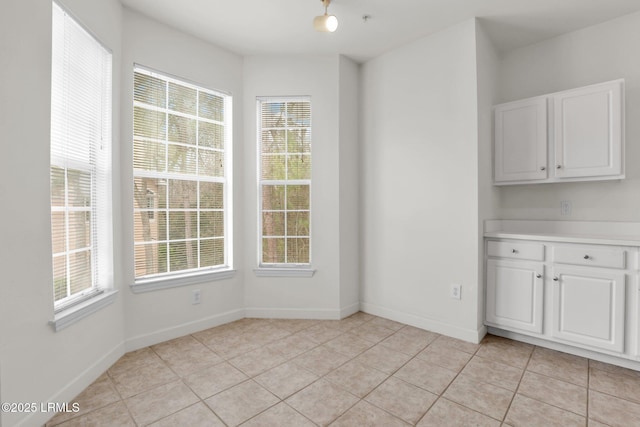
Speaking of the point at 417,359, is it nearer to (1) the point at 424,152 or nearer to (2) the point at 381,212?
(2) the point at 381,212

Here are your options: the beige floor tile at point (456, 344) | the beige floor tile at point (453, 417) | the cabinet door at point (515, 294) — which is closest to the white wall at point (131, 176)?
the beige floor tile at point (456, 344)

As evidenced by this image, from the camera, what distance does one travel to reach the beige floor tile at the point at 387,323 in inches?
118

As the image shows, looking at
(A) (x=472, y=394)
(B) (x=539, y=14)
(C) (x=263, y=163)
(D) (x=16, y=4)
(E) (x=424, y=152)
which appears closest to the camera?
(D) (x=16, y=4)

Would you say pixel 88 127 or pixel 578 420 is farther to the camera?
pixel 88 127

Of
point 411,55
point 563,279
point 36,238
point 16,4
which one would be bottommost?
point 563,279

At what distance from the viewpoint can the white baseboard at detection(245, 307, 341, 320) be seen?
10.6ft

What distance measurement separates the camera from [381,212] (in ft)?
10.8

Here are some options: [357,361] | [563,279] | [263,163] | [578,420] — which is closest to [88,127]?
[263,163]

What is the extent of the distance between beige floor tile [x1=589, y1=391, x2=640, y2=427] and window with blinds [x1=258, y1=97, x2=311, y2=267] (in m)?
2.40

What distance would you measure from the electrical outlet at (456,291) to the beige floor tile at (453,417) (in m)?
1.11

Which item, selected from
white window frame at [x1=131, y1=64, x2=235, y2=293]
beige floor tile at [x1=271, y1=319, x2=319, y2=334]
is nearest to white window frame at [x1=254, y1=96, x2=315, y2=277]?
white window frame at [x1=131, y1=64, x2=235, y2=293]

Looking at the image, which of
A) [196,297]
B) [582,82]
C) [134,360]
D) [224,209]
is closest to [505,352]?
[582,82]

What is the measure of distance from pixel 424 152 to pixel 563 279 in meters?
1.55

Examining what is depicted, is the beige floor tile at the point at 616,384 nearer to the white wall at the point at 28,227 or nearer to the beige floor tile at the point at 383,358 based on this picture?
the beige floor tile at the point at 383,358
